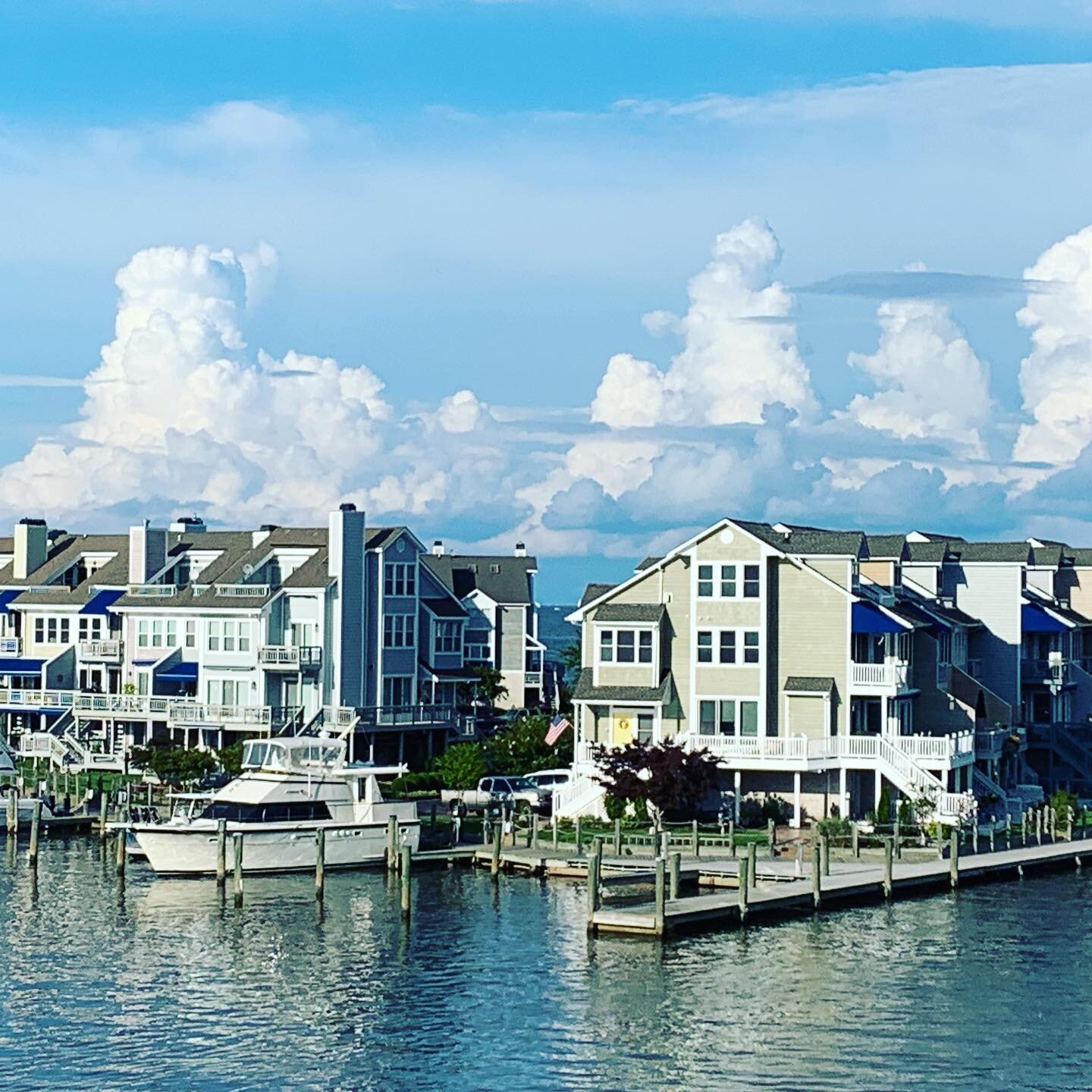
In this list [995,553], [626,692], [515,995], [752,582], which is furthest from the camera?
[995,553]

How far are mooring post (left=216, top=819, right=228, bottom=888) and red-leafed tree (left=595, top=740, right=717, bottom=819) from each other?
12079mm

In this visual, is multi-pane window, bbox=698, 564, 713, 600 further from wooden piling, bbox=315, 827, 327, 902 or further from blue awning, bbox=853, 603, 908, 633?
wooden piling, bbox=315, 827, 327, 902

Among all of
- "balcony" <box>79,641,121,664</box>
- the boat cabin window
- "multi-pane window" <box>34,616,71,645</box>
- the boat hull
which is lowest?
the boat hull

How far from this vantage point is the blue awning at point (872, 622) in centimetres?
6625

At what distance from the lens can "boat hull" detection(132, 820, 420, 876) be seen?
58.2 metres

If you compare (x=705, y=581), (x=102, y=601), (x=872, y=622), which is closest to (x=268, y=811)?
(x=705, y=581)

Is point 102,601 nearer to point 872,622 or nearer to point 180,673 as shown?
point 180,673

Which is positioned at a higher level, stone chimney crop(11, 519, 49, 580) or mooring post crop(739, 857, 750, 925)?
stone chimney crop(11, 519, 49, 580)

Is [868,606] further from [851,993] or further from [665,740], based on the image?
[851,993]

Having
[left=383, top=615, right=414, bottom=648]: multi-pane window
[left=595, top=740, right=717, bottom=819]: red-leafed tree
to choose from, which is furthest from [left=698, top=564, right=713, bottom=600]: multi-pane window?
[left=383, top=615, right=414, bottom=648]: multi-pane window

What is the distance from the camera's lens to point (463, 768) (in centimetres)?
7294

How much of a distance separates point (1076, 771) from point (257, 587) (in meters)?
32.1

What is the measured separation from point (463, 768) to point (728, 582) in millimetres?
12149

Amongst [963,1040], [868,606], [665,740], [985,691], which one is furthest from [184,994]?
[985,691]
